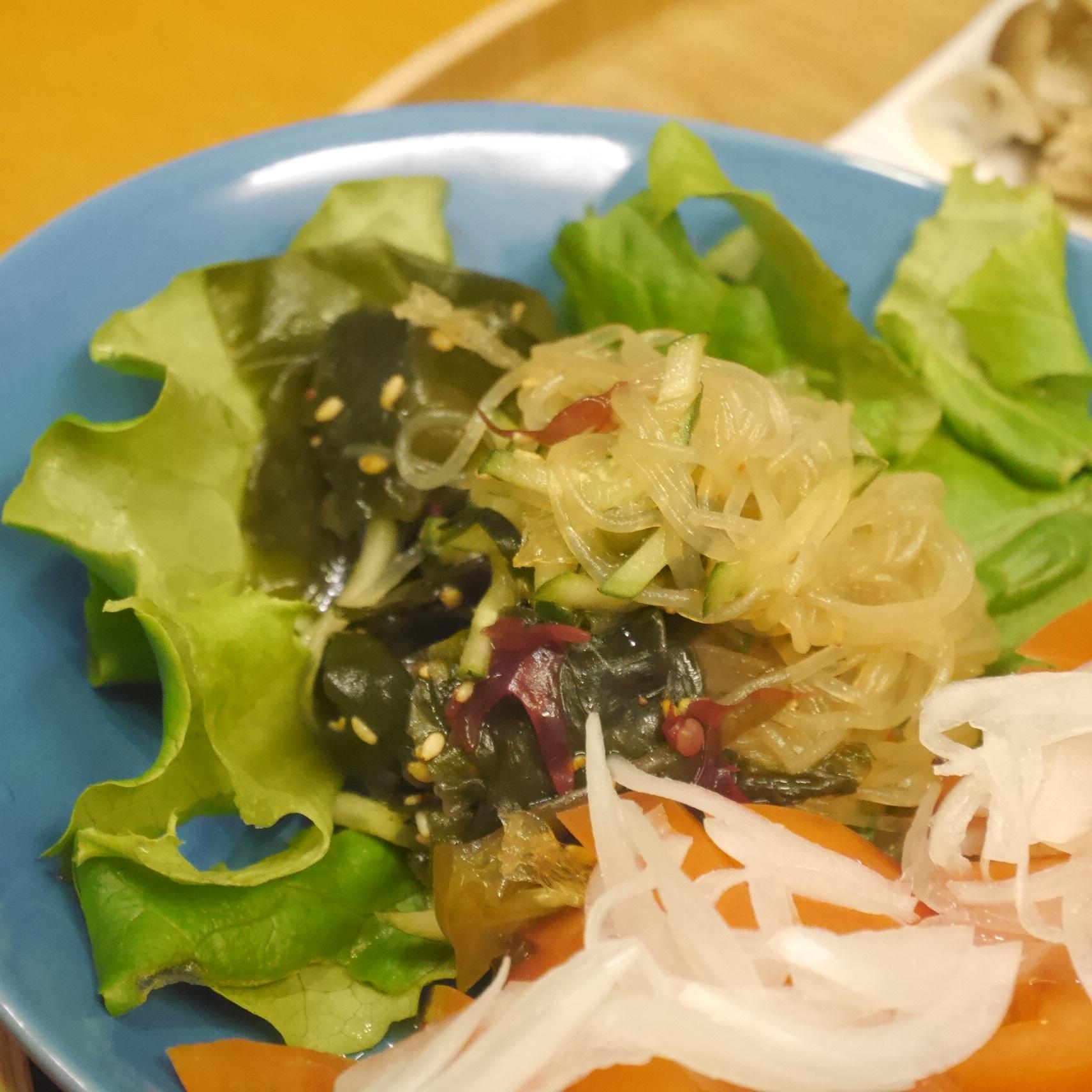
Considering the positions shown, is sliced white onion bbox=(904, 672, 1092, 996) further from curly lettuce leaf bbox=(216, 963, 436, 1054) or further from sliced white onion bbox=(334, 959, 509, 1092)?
curly lettuce leaf bbox=(216, 963, 436, 1054)

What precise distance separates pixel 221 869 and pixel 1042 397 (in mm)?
1772

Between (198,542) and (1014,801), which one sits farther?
(198,542)

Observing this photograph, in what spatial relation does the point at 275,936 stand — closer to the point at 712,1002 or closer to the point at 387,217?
the point at 712,1002

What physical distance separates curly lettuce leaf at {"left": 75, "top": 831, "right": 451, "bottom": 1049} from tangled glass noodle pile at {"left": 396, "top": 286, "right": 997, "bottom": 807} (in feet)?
1.85

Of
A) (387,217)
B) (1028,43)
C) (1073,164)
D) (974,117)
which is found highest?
(387,217)

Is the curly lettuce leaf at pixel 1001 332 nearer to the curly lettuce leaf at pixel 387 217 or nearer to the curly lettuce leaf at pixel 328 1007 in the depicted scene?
the curly lettuce leaf at pixel 387 217

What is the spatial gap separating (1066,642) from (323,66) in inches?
111

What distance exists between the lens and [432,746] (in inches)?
57.6

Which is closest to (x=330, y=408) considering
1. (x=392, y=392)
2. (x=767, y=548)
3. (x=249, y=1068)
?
(x=392, y=392)

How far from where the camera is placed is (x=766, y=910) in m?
1.23

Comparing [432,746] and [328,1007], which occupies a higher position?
[432,746]

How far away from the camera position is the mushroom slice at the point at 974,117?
8.89 feet

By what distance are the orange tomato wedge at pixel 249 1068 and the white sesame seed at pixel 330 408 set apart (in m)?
1.01

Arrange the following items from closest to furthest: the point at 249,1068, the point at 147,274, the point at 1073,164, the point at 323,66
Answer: the point at 249,1068 < the point at 147,274 < the point at 1073,164 < the point at 323,66
